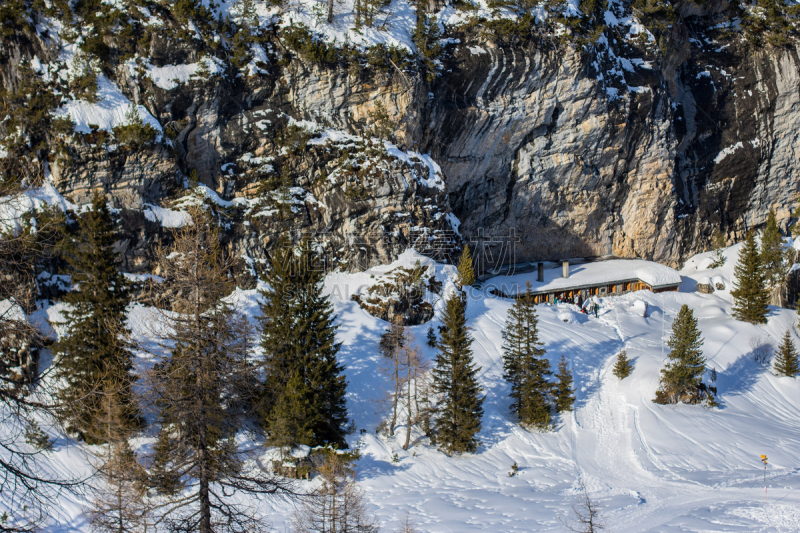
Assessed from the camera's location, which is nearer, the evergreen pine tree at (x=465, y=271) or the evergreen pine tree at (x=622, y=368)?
the evergreen pine tree at (x=622, y=368)

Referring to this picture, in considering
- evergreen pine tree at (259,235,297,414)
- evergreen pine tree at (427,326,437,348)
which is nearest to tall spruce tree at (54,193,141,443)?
evergreen pine tree at (259,235,297,414)

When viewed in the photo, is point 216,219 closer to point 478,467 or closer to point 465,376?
point 465,376

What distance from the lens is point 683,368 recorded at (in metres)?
27.9

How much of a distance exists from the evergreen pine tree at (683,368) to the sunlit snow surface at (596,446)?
0.66 metres

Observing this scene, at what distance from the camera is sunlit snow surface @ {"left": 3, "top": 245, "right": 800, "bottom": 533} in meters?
18.6

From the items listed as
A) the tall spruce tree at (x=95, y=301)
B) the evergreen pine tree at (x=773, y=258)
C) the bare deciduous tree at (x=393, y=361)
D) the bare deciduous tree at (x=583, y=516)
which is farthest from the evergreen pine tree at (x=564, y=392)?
the evergreen pine tree at (x=773, y=258)

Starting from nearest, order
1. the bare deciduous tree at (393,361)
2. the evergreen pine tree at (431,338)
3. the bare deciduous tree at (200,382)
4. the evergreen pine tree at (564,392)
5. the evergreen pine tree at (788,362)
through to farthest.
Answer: the bare deciduous tree at (200,382) < the bare deciduous tree at (393,361) < the evergreen pine tree at (564,392) < the evergreen pine tree at (431,338) < the evergreen pine tree at (788,362)

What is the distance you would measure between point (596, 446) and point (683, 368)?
7.12 m

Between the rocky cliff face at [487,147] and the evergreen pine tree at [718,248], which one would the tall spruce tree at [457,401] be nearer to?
the rocky cliff face at [487,147]

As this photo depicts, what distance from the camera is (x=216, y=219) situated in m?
31.7

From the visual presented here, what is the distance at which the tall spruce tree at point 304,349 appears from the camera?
2167 centimetres

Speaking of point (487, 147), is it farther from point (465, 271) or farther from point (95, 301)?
point (95, 301)

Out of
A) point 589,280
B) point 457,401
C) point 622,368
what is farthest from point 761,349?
point 457,401

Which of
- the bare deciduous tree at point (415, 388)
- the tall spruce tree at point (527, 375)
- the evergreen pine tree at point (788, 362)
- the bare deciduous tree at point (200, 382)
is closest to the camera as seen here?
the bare deciduous tree at point (200, 382)
